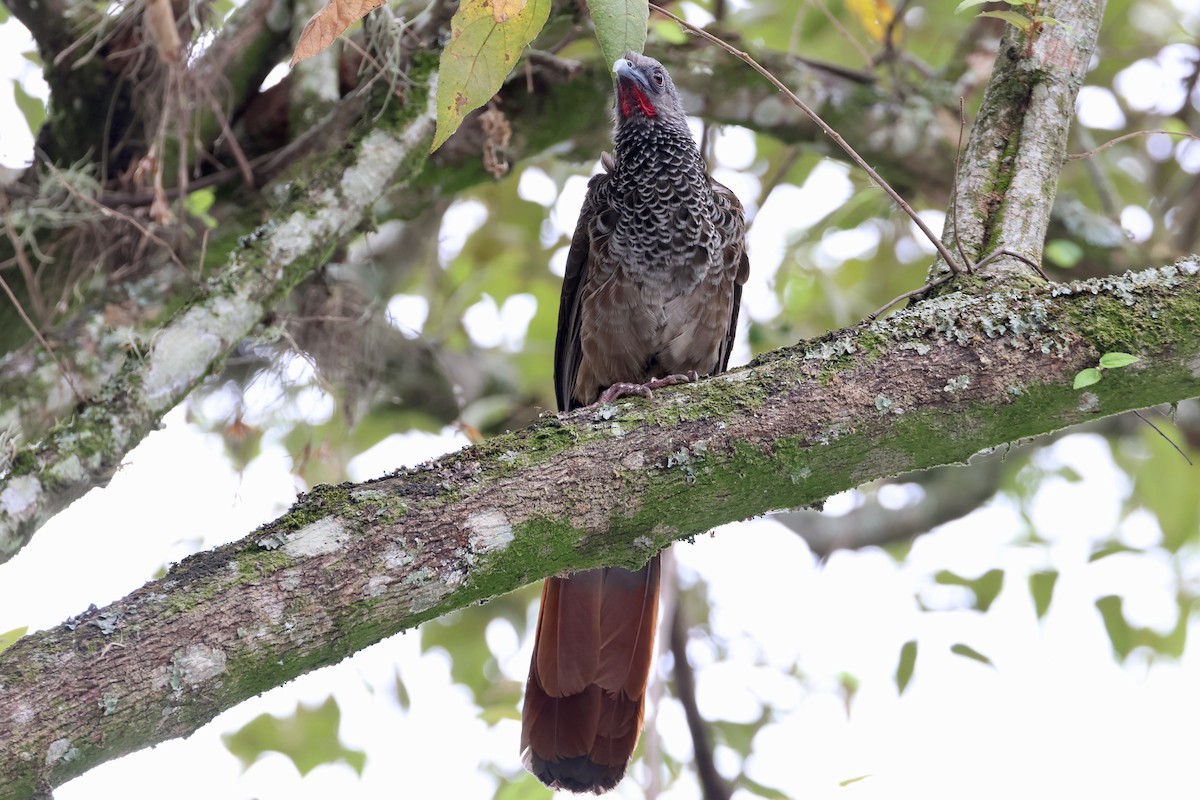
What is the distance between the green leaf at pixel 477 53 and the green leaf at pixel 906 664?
92.5 inches

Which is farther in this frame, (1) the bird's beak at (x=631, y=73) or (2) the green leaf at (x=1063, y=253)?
(2) the green leaf at (x=1063, y=253)

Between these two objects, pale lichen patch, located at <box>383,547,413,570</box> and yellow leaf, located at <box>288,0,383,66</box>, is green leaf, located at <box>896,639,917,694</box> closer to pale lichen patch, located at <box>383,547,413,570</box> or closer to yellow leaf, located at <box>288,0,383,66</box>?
pale lichen patch, located at <box>383,547,413,570</box>

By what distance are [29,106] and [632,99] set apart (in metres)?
1.96

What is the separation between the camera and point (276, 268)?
2.69 meters

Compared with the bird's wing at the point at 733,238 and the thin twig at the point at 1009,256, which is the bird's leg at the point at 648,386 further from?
the bird's wing at the point at 733,238

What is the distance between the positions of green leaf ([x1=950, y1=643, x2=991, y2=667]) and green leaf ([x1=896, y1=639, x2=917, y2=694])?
0.58ft

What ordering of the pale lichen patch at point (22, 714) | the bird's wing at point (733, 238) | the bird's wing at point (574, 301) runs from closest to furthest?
the pale lichen patch at point (22, 714), the bird's wing at point (733, 238), the bird's wing at point (574, 301)

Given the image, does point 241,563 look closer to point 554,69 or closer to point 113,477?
point 113,477

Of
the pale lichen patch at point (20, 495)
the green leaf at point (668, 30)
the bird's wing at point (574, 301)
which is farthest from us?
the bird's wing at point (574, 301)

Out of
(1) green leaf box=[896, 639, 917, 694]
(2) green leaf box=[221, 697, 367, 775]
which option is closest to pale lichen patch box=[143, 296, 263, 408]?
(1) green leaf box=[896, 639, 917, 694]

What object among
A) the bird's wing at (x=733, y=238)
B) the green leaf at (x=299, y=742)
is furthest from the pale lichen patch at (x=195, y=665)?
the green leaf at (x=299, y=742)

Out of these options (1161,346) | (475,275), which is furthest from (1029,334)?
(475,275)

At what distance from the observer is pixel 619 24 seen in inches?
61.3

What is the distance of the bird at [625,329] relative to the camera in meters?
3.12
